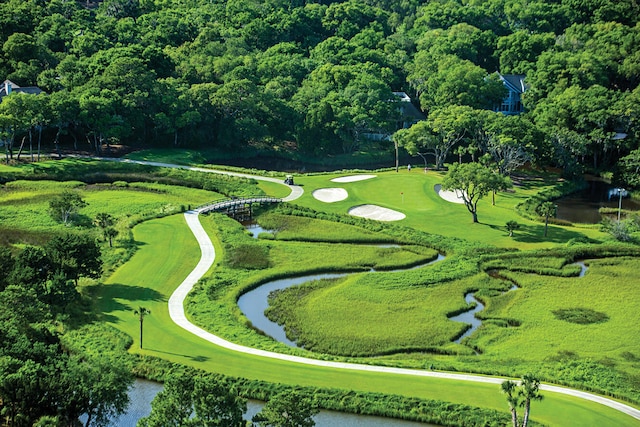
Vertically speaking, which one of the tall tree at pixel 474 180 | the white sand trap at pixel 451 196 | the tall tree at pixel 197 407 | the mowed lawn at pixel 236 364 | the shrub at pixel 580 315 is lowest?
the mowed lawn at pixel 236 364

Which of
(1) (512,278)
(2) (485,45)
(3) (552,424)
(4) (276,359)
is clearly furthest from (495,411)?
(2) (485,45)

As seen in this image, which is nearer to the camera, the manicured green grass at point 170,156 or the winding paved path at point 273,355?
the winding paved path at point 273,355

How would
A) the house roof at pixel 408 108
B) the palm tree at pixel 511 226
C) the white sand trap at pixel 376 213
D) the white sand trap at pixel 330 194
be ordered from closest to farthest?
1. the palm tree at pixel 511 226
2. the white sand trap at pixel 376 213
3. the white sand trap at pixel 330 194
4. the house roof at pixel 408 108

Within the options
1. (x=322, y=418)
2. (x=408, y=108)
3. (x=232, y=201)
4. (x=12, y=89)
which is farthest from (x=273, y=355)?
(x=408, y=108)

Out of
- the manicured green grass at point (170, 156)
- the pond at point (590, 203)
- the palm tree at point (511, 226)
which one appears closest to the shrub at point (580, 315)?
the palm tree at point (511, 226)

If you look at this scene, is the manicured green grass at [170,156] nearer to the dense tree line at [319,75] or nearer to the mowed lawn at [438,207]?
the dense tree line at [319,75]

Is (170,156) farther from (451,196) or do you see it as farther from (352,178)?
(451,196)

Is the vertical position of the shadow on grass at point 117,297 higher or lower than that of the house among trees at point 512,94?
lower
